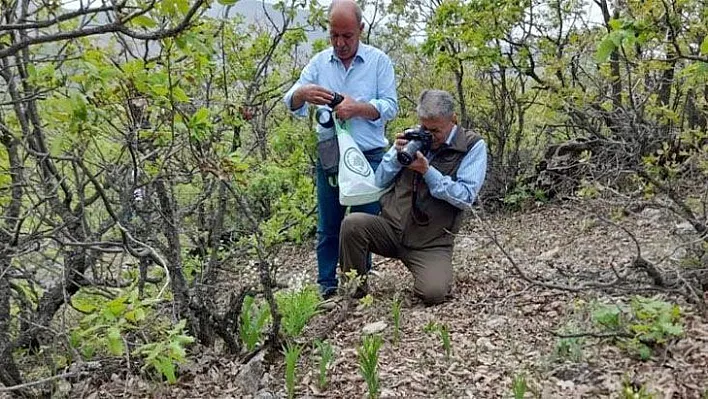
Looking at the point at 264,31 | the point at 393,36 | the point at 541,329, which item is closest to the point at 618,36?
the point at 541,329

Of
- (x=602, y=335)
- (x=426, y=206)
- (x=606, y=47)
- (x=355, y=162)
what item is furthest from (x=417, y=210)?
(x=606, y=47)

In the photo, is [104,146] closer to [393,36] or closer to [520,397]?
[520,397]

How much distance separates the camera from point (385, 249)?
13.9ft

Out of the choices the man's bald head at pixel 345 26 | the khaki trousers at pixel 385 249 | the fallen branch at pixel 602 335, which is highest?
the man's bald head at pixel 345 26

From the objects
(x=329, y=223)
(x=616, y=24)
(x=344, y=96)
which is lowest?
(x=329, y=223)

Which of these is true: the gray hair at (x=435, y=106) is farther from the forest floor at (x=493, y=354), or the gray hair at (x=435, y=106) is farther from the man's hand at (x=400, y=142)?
the forest floor at (x=493, y=354)

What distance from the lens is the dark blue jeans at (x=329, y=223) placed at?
4.29m

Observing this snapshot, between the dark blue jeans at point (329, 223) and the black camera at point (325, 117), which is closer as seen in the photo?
the black camera at point (325, 117)

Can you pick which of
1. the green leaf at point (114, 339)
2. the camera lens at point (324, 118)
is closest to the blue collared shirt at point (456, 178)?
the camera lens at point (324, 118)

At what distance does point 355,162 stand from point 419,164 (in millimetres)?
358

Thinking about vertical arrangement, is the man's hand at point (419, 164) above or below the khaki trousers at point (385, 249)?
above

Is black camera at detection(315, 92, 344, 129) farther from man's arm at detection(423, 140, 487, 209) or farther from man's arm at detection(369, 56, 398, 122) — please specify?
man's arm at detection(423, 140, 487, 209)

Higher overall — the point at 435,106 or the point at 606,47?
the point at 606,47

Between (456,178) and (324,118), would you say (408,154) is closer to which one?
(456,178)
